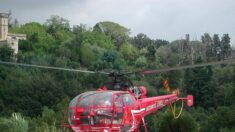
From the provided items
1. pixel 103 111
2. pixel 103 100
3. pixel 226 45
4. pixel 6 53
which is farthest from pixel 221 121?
pixel 6 53

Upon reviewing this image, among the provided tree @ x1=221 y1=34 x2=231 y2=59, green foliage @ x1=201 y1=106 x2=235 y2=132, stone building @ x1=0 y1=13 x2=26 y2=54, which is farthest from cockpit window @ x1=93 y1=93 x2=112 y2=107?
stone building @ x1=0 y1=13 x2=26 y2=54

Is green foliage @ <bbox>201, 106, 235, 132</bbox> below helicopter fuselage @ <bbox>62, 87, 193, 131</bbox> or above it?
below

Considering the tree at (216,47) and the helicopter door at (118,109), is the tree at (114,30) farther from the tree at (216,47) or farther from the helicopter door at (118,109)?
the helicopter door at (118,109)

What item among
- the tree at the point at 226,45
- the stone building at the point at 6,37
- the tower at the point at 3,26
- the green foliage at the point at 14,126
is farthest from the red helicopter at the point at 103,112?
the tower at the point at 3,26

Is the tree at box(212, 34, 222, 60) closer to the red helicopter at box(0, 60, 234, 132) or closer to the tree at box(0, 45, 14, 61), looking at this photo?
the tree at box(0, 45, 14, 61)

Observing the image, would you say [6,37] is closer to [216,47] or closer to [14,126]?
[216,47]

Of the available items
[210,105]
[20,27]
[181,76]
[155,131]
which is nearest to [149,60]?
[181,76]

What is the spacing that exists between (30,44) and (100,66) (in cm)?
3032

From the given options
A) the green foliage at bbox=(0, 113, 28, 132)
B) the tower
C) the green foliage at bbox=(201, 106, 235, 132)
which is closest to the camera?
the green foliage at bbox=(0, 113, 28, 132)

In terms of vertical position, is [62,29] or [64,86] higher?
[62,29]

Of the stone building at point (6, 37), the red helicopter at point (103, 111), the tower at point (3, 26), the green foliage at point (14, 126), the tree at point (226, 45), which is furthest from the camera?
the tower at point (3, 26)

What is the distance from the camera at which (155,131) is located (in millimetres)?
67750

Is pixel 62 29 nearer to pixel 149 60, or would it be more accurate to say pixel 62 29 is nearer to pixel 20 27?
pixel 20 27

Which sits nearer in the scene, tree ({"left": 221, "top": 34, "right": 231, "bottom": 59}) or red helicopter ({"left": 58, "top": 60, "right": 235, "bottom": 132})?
red helicopter ({"left": 58, "top": 60, "right": 235, "bottom": 132})
